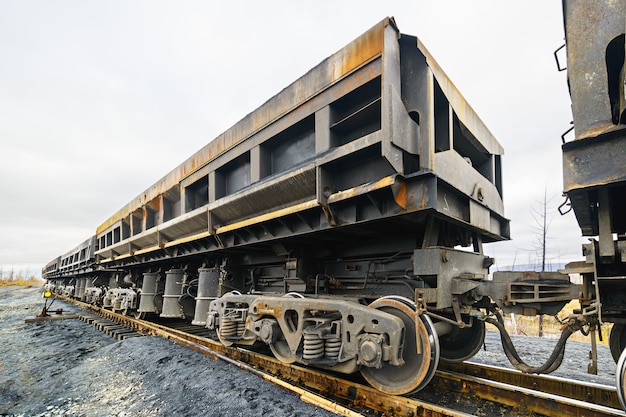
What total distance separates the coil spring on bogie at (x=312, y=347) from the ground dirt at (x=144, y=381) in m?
0.44

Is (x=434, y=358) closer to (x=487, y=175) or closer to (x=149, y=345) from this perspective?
(x=487, y=175)

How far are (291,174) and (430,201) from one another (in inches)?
60.8

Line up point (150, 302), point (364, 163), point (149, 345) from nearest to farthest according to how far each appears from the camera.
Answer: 1. point (364, 163)
2. point (149, 345)
3. point (150, 302)

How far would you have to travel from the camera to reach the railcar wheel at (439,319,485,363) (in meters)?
4.04

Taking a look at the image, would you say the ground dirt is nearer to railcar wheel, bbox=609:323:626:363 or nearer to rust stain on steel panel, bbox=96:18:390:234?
railcar wheel, bbox=609:323:626:363

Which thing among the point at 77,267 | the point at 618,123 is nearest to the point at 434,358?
the point at 618,123

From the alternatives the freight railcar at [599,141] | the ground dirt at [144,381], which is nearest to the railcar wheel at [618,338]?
the freight railcar at [599,141]

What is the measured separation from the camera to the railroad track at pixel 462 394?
114 inches

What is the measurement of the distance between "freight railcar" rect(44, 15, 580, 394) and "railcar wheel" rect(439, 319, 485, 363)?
16 millimetres

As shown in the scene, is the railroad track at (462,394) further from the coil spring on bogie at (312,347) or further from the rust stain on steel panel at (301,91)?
the rust stain on steel panel at (301,91)

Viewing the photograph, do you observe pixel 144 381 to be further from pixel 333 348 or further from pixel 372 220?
pixel 372 220

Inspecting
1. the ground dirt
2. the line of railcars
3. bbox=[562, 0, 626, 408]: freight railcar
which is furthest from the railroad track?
bbox=[562, 0, 626, 408]: freight railcar

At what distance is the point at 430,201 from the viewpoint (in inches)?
109

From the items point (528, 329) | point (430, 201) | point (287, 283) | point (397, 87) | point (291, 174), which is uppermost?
point (397, 87)
